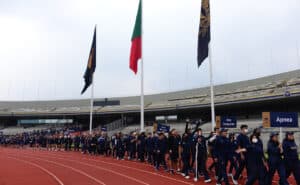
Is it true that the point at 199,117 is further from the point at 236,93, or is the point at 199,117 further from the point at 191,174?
the point at 191,174

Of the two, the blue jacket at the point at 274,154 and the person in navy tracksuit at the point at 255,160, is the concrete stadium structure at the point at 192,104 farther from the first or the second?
the person in navy tracksuit at the point at 255,160

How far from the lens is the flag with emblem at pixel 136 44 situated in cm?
1975

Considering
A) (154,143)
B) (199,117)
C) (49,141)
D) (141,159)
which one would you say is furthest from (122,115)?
(154,143)

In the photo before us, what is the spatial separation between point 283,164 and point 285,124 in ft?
21.8

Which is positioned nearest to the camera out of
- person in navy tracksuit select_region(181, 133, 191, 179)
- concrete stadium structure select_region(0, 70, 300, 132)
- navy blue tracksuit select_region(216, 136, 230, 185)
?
navy blue tracksuit select_region(216, 136, 230, 185)

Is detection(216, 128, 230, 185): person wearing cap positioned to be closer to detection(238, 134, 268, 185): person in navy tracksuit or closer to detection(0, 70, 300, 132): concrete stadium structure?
detection(238, 134, 268, 185): person in navy tracksuit

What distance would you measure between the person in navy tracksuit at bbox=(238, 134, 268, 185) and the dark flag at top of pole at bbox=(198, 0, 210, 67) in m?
8.50

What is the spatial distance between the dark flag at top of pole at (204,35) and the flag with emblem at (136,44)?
4204 millimetres

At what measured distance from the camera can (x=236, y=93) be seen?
40.5m

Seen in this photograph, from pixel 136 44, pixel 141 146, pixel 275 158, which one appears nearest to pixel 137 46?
pixel 136 44

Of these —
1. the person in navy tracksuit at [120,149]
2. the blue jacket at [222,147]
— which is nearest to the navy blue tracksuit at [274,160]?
the blue jacket at [222,147]

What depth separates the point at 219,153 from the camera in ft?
33.7

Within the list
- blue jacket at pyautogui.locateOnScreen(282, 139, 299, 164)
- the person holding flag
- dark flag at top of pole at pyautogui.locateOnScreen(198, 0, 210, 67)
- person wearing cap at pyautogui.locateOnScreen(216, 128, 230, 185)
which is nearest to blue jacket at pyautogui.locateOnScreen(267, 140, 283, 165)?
blue jacket at pyautogui.locateOnScreen(282, 139, 299, 164)

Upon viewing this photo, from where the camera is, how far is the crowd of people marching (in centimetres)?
884
